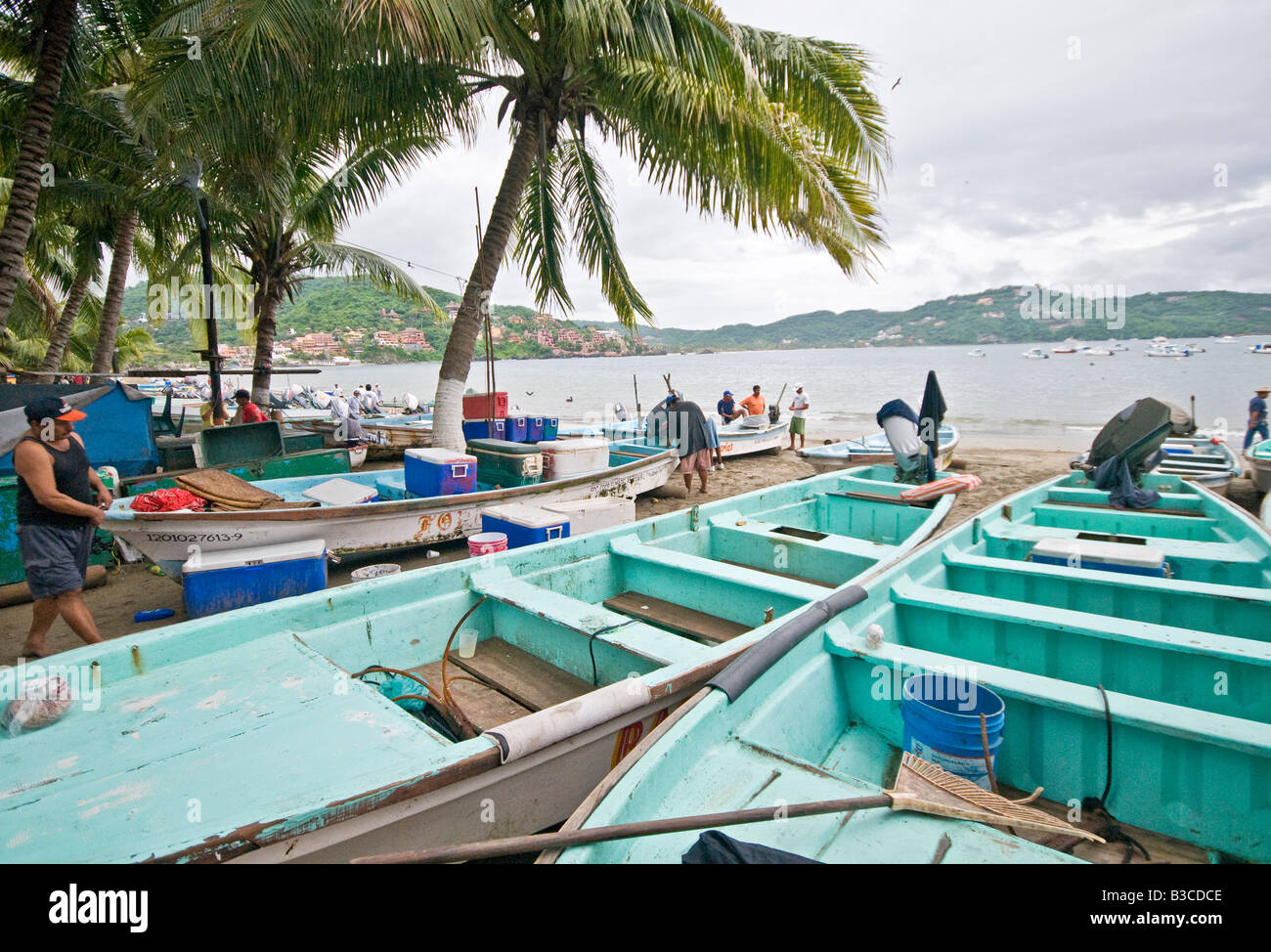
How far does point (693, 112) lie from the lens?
7.96m

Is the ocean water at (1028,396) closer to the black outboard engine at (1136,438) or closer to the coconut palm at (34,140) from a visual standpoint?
the black outboard engine at (1136,438)

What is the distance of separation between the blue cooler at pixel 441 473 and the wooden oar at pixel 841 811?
18.6 feet

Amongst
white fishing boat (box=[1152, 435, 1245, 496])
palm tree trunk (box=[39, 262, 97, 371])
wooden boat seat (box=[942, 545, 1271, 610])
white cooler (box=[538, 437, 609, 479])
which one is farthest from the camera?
palm tree trunk (box=[39, 262, 97, 371])

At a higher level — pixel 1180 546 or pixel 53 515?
pixel 53 515

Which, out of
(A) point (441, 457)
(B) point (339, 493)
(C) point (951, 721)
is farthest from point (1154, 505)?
(B) point (339, 493)

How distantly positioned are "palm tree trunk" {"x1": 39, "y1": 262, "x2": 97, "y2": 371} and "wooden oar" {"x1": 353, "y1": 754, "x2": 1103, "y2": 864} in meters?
18.9

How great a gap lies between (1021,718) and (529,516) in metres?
4.10

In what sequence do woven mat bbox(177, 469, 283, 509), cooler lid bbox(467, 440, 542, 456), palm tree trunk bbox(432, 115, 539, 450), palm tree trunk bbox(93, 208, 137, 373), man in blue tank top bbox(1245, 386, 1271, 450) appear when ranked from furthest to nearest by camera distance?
man in blue tank top bbox(1245, 386, 1271, 450), palm tree trunk bbox(93, 208, 137, 373), palm tree trunk bbox(432, 115, 539, 450), cooler lid bbox(467, 440, 542, 456), woven mat bbox(177, 469, 283, 509)

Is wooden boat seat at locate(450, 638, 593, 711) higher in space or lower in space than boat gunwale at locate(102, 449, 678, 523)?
lower

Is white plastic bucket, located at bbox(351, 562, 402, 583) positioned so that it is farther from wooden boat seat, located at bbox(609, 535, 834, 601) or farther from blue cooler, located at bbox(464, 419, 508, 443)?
blue cooler, located at bbox(464, 419, 508, 443)

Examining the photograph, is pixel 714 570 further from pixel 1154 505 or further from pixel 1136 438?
pixel 1136 438

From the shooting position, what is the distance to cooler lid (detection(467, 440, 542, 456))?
846 centimetres

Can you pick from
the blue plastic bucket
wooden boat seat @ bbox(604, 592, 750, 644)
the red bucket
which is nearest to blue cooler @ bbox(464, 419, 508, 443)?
the red bucket
